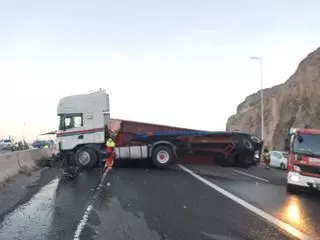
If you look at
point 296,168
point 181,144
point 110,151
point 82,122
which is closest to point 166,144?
point 181,144

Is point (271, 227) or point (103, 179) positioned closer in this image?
point (271, 227)

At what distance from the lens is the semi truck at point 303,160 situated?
14742mm

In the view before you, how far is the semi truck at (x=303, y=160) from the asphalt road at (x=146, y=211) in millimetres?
484

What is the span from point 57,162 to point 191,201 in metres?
16.6

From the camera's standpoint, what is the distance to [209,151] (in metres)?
27.2

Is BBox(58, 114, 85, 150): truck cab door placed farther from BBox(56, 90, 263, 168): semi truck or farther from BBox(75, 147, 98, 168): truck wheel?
BBox(75, 147, 98, 168): truck wheel

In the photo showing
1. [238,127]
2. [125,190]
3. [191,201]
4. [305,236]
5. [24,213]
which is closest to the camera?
[305,236]

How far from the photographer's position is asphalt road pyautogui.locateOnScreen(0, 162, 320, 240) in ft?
27.3

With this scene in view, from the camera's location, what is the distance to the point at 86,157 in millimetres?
25000

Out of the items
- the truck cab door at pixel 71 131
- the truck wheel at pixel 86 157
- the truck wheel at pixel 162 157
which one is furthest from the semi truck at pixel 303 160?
the truck cab door at pixel 71 131

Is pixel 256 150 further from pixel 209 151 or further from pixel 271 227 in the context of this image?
pixel 271 227

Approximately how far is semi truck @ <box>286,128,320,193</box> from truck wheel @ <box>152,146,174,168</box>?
9726mm

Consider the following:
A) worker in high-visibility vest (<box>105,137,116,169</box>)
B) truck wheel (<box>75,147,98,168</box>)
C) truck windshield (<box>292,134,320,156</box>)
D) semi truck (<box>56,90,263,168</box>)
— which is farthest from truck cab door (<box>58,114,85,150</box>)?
truck windshield (<box>292,134,320,156</box>)

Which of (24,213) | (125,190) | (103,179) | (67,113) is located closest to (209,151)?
(67,113)
